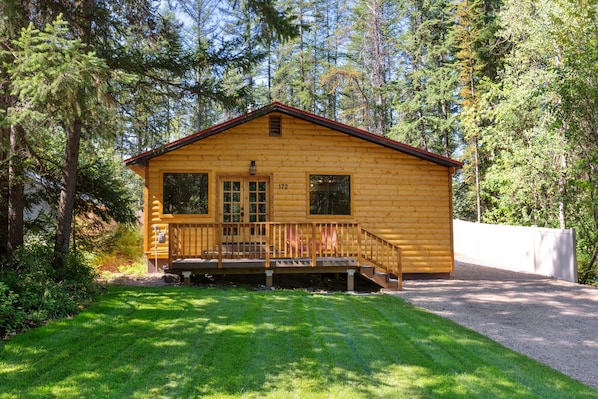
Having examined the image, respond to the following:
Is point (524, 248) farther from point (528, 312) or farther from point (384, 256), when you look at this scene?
point (528, 312)

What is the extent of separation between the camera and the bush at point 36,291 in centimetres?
492

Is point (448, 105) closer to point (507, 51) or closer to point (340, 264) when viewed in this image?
point (507, 51)

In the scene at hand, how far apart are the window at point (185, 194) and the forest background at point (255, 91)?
39.6 inches

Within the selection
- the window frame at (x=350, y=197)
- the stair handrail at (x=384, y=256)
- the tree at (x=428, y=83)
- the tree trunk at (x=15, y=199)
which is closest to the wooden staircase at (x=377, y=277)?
the stair handrail at (x=384, y=256)

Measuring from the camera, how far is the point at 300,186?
10.8 metres

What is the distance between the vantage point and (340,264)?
29.9 ft

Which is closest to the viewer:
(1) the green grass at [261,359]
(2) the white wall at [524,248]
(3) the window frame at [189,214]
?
(1) the green grass at [261,359]

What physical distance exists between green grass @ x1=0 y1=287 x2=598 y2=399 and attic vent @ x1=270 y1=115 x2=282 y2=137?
5798mm

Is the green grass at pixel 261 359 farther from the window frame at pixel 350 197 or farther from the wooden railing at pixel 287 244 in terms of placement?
the window frame at pixel 350 197

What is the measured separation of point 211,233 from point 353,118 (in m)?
19.1

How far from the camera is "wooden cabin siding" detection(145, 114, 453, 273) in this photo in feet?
34.9

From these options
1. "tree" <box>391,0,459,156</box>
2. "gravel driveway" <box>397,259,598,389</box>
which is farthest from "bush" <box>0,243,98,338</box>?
"tree" <box>391,0,459,156</box>

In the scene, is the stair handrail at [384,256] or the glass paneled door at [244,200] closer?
the stair handrail at [384,256]

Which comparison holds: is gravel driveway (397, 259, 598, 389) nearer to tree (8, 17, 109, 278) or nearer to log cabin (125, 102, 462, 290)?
log cabin (125, 102, 462, 290)
